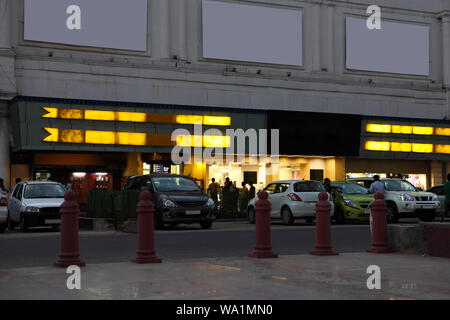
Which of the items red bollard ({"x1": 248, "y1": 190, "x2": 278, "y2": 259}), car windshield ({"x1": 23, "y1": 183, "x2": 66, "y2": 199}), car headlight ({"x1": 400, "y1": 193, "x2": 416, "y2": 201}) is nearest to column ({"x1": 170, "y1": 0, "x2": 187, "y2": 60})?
car windshield ({"x1": 23, "y1": 183, "x2": 66, "y2": 199})

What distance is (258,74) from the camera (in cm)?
3838

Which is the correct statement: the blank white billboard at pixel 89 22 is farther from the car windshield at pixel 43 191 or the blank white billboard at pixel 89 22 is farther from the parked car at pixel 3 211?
the parked car at pixel 3 211

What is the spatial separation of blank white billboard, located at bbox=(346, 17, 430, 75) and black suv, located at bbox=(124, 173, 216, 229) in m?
21.7

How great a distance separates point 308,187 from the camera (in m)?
24.5

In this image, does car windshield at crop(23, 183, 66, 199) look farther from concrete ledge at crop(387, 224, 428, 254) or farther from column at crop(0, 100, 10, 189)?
concrete ledge at crop(387, 224, 428, 254)

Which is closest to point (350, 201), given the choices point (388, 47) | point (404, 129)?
point (404, 129)

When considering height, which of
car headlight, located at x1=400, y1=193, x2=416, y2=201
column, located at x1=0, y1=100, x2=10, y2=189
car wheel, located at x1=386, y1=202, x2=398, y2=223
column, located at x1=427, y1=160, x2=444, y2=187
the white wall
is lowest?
car wheel, located at x1=386, y1=202, x2=398, y2=223

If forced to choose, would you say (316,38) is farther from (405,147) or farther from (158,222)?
(158,222)

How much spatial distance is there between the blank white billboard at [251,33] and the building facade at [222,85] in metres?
0.07

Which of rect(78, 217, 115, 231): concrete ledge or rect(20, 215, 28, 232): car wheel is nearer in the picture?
rect(20, 215, 28, 232): car wheel

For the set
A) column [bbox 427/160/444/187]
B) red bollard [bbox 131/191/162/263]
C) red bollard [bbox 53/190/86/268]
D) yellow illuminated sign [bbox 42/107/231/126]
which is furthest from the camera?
column [bbox 427/160/444/187]

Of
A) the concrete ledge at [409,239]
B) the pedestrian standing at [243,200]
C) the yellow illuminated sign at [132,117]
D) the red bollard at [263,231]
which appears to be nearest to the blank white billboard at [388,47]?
the yellow illuminated sign at [132,117]

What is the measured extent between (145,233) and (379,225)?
4.27 metres

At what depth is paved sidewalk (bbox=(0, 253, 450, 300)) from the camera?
735cm
